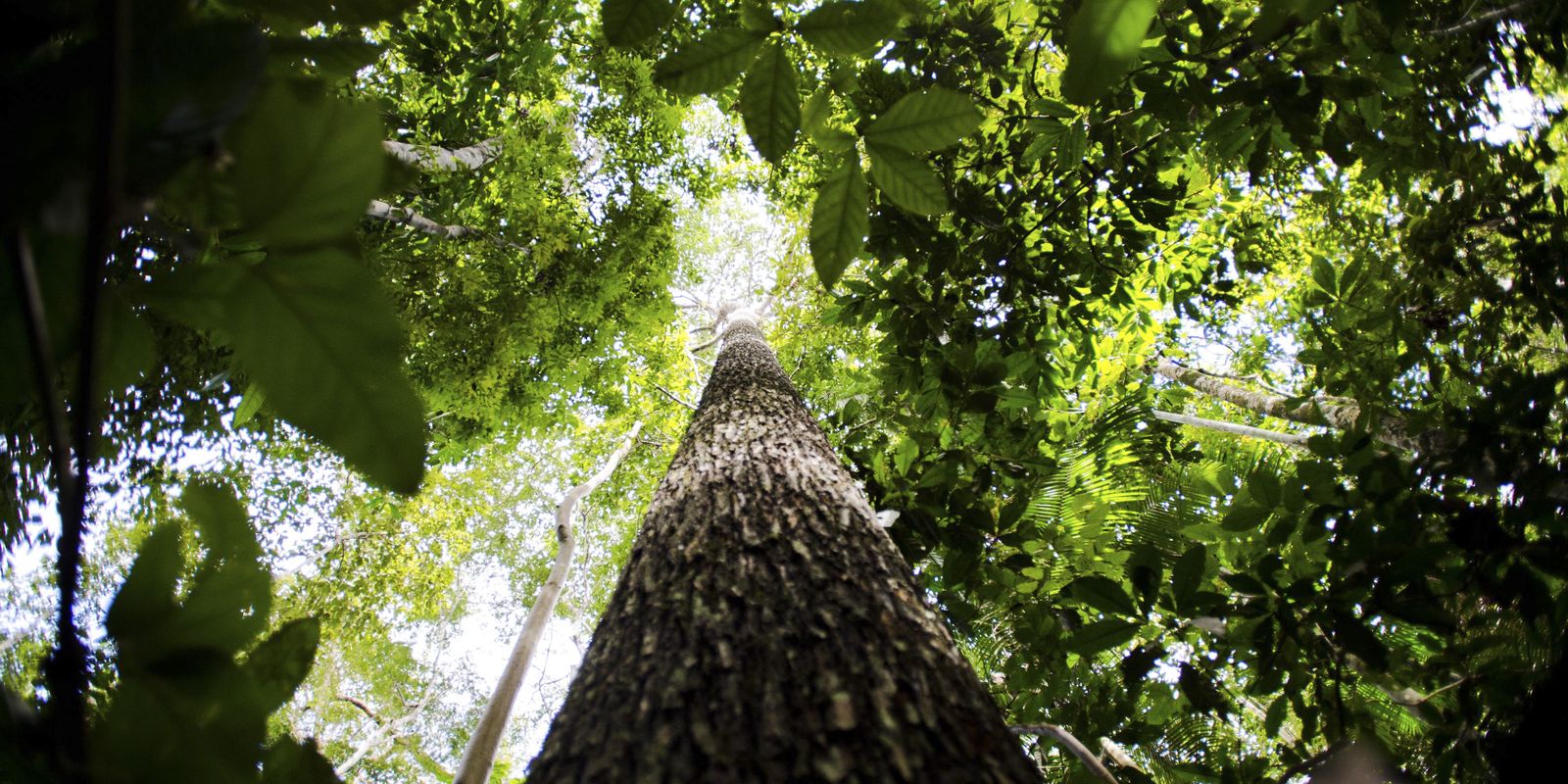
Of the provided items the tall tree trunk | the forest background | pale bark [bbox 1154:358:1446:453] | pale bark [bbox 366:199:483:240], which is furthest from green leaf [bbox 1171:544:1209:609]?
pale bark [bbox 366:199:483:240]

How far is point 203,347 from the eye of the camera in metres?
3.35

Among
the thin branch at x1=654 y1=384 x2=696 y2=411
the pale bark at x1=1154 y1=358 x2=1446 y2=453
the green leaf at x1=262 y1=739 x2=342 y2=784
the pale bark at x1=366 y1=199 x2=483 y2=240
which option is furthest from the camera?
the thin branch at x1=654 y1=384 x2=696 y2=411

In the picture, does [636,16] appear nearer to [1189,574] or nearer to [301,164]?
[301,164]

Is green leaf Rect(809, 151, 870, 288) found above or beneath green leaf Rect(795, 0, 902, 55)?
beneath

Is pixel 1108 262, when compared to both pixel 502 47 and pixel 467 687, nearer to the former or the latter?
pixel 502 47

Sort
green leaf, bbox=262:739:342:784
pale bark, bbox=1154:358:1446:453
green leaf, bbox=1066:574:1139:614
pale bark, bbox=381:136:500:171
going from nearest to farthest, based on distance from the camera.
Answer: green leaf, bbox=262:739:342:784, green leaf, bbox=1066:574:1139:614, pale bark, bbox=1154:358:1446:453, pale bark, bbox=381:136:500:171

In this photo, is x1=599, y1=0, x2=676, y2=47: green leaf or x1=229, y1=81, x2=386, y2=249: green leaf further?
x1=599, y1=0, x2=676, y2=47: green leaf

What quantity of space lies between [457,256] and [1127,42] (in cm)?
455

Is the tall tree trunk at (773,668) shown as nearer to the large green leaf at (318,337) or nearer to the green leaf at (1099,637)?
the green leaf at (1099,637)

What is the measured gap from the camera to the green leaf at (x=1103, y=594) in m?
1.31

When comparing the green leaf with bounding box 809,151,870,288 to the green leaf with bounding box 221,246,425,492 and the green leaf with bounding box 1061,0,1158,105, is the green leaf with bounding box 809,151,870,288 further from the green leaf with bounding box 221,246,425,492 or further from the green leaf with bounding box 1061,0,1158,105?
the green leaf with bounding box 221,246,425,492

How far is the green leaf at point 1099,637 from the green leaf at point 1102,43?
121 cm

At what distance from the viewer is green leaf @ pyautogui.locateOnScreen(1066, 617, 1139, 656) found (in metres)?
1.33

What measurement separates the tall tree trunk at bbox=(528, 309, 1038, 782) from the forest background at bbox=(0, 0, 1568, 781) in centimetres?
50
